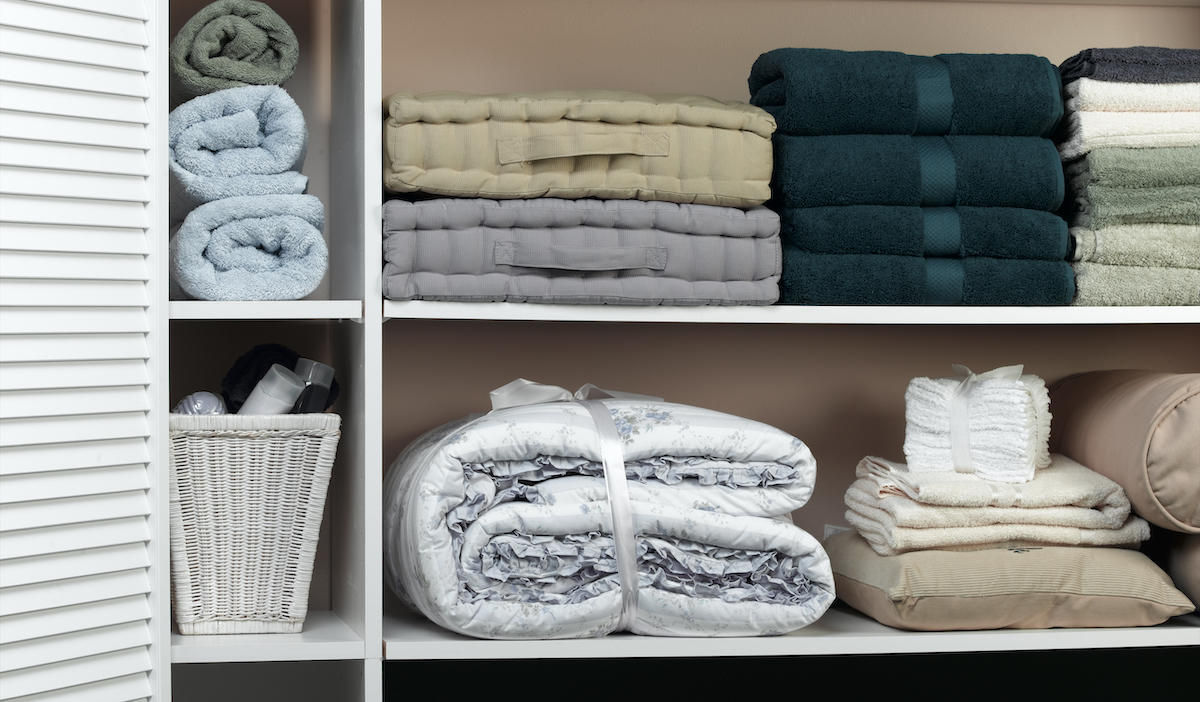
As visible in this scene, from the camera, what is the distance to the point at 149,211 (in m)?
1.07

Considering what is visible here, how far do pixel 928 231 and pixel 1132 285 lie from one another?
11.0 inches

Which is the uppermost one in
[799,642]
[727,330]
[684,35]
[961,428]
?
[684,35]

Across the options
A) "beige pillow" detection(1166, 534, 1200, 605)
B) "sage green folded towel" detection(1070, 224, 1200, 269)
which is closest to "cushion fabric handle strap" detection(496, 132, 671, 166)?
"sage green folded towel" detection(1070, 224, 1200, 269)

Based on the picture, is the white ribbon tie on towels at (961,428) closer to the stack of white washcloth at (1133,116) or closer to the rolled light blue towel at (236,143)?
the stack of white washcloth at (1133,116)

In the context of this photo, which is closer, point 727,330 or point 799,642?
point 799,642

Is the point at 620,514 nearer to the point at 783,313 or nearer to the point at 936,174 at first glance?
the point at 783,313

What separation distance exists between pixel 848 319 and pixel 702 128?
0.97 ft

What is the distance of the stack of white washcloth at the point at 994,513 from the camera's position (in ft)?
4.04

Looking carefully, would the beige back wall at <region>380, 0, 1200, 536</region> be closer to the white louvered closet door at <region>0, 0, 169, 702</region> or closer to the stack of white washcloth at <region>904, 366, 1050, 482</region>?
the stack of white washcloth at <region>904, 366, 1050, 482</region>

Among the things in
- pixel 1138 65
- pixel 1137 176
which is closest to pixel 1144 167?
pixel 1137 176

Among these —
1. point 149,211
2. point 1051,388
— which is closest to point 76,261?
point 149,211

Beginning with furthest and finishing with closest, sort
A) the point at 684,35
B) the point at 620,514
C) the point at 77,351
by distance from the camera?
the point at 684,35
the point at 620,514
the point at 77,351

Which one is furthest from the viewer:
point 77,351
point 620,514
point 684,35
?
point 684,35

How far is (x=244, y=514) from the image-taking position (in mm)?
1145
